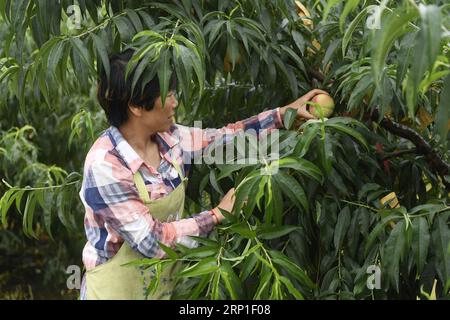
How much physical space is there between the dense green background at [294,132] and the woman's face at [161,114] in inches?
3.1

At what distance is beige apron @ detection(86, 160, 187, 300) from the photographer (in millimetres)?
1758

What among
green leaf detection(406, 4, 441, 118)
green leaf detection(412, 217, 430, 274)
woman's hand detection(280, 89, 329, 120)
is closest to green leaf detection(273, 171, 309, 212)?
green leaf detection(412, 217, 430, 274)

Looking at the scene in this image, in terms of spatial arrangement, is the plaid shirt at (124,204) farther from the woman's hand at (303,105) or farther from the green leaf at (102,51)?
the woman's hand at (303,105)

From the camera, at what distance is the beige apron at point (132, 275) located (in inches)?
69.2

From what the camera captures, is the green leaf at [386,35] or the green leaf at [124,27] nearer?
the green leaf at [386,35]

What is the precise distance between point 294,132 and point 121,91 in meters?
0.42

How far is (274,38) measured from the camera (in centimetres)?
194

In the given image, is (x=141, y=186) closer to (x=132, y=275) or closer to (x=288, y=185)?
(x=132, y=275)

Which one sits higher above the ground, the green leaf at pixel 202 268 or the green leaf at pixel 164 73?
the green leaf at pixel 164 73

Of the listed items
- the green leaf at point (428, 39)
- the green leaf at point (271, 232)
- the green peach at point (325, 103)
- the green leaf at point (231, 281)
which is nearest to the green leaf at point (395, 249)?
the green leaf at point (271, 232)

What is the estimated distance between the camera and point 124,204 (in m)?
1.68
